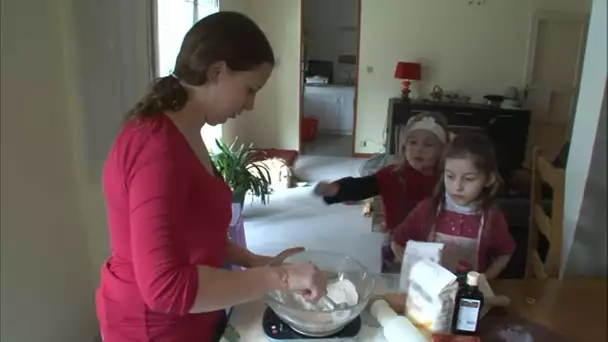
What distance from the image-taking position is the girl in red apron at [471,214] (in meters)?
1.39

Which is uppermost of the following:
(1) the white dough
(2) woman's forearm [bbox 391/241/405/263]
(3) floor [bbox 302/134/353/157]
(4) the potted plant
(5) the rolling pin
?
(1) the white dough

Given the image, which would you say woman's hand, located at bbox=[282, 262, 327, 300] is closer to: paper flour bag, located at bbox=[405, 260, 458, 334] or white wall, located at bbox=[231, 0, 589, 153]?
paper flour bag, located at bbox=[405, 260, 458, 334]

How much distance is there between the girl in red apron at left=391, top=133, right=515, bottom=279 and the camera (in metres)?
1.39

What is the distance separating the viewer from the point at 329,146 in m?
6.17

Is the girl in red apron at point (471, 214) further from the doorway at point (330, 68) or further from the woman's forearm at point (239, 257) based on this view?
the doorway at point (330, 68)

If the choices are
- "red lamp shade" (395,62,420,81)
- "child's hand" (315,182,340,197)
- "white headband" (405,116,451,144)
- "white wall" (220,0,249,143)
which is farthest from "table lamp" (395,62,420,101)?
"child's hand" (315,182,340,197)

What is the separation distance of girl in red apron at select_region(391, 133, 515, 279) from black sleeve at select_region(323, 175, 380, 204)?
271 mm

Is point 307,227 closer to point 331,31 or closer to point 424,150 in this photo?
point 424,150

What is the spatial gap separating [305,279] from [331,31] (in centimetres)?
653

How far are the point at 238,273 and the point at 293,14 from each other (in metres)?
4.85

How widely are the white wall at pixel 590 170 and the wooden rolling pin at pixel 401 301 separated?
0.14 meters

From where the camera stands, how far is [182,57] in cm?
86

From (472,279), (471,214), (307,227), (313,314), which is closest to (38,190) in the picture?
(313,314)

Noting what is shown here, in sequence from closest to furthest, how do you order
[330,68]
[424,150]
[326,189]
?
[326,189] < [424,150] < [330,68]
